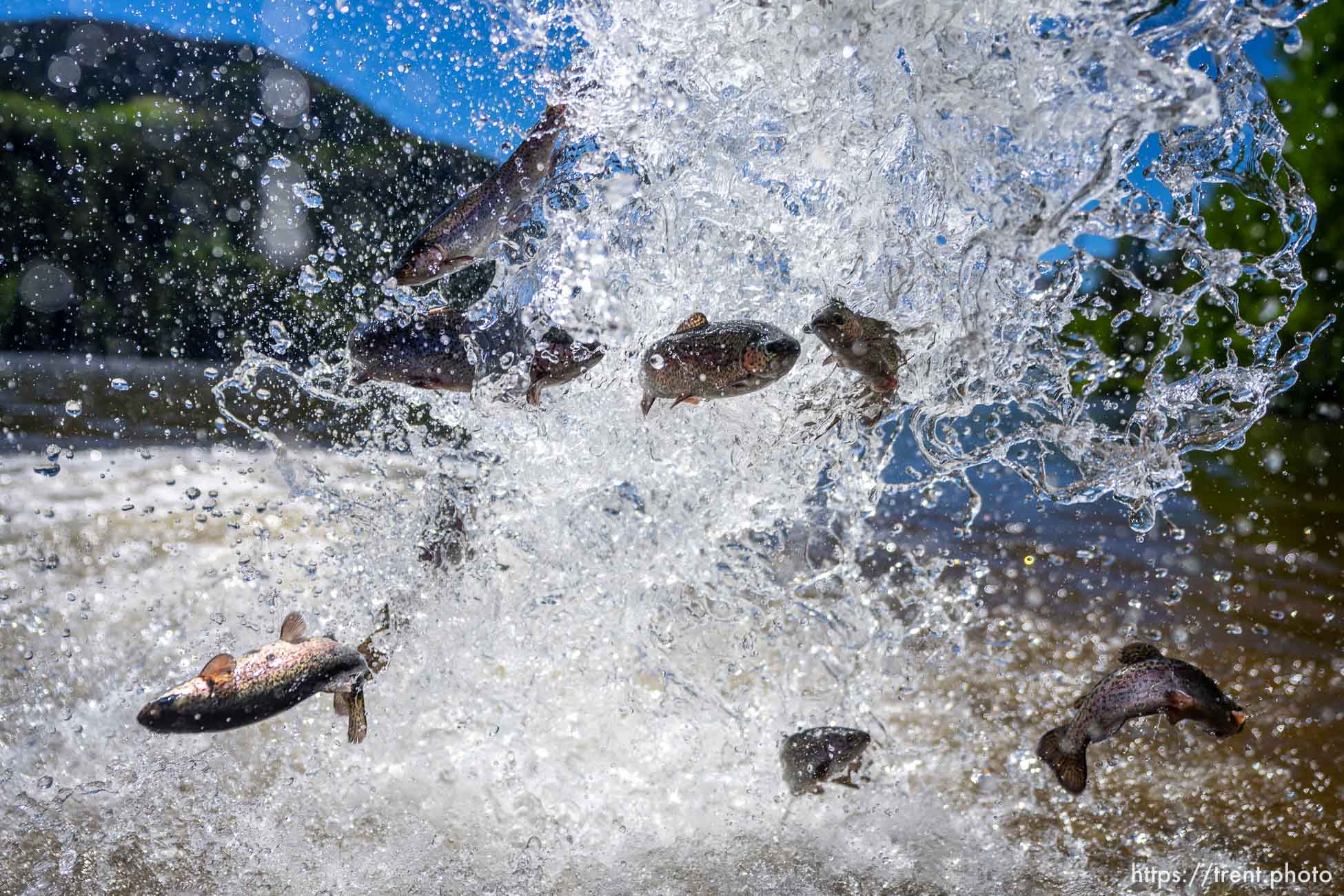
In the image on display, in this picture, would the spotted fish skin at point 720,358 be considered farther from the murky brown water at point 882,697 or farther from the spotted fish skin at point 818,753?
the murky brown water at point 882,697

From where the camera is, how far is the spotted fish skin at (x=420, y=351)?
10.2 ft

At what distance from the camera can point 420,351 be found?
125 inches

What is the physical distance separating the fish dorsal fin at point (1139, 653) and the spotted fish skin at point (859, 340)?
1218 mm

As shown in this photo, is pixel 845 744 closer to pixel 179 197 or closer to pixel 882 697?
pixel 882 697

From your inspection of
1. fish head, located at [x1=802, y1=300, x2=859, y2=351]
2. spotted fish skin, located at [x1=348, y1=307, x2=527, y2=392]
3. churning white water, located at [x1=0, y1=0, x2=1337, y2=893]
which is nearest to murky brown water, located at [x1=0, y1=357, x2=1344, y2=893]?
churning white water, located at [x1=0, y1=0, x2=1337, y2=893]

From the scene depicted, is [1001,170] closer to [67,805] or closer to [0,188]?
[67,805]

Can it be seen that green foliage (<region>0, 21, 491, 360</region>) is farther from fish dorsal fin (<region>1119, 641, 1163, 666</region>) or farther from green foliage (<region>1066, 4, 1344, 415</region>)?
fish dorsal fin (<region>1119, 641, 1163, 666</region>)

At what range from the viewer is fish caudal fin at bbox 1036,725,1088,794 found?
2.90 m

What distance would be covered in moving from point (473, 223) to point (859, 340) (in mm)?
1343

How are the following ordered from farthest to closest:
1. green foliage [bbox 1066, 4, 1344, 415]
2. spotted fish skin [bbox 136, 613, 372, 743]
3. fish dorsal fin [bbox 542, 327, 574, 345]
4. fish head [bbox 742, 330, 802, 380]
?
green foliage [bbox 1066, 4, 1344, 415], fish dorsal fin [bbox 542, 327, 574, 345], fish head [bbox 742, 330, 802, 380], spotted fish skin [bbox 136, 613, 372, 743]

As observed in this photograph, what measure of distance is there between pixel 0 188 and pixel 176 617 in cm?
1917

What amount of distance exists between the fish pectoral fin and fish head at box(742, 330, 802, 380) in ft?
5.48

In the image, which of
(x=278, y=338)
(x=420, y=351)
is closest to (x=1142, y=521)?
(x=420, y=351)

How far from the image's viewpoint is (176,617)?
4.64m
